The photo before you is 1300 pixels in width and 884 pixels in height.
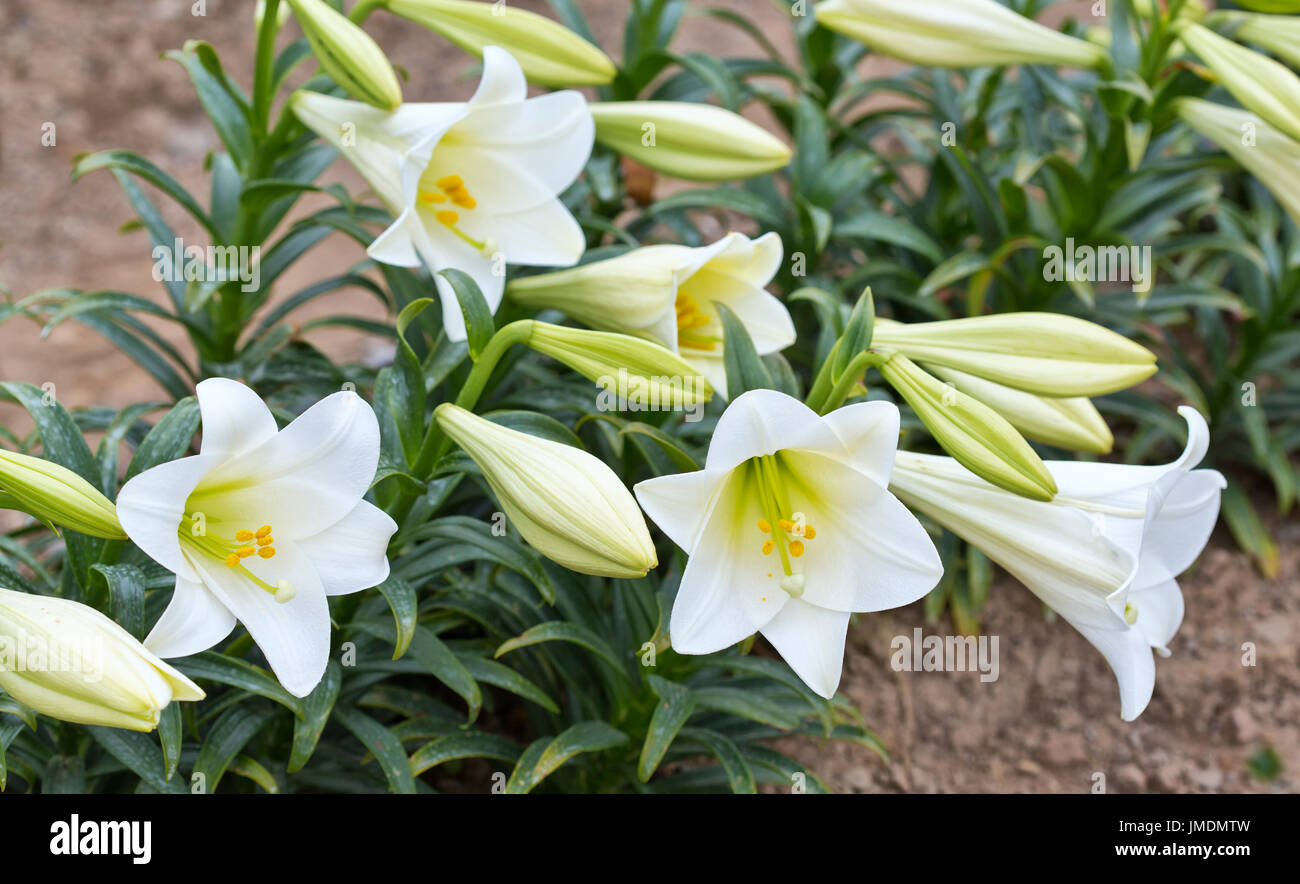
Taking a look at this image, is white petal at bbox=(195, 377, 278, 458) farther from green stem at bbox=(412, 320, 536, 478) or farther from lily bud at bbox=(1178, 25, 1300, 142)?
lily bud at bbox=(1178, 25, 1300, 142)

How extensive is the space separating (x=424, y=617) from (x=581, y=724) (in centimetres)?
30

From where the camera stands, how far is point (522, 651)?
6.14 feet

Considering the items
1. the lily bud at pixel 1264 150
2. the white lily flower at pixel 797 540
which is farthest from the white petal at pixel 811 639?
the lily bud at pixel 1264 150

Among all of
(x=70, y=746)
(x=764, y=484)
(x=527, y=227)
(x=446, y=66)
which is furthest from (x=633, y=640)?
(x=446, y=66)

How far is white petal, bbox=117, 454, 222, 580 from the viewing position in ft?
3.87

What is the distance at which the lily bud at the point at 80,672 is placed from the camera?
1.16m

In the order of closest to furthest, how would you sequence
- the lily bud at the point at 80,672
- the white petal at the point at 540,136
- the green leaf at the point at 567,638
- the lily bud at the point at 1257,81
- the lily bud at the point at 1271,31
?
the lily bud at the point at 80,672 → the green leaf at the point at 567,638 → the white petal at the point at 540,136 → the lily bud at the point at 1257,81 → the lily bud at the point at 1271,31

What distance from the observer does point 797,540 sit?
1.38 metres

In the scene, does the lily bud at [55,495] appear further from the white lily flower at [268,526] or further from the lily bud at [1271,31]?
the lily bud at [1271,31]

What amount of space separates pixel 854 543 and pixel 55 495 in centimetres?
88

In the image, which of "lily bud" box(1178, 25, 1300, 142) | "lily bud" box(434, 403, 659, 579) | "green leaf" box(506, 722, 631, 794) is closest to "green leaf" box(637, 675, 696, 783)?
"green leaf" box(506, 722, 631, 794)

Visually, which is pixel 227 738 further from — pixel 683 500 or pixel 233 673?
pixel 683 500

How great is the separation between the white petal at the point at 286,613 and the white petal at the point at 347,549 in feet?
0.05
